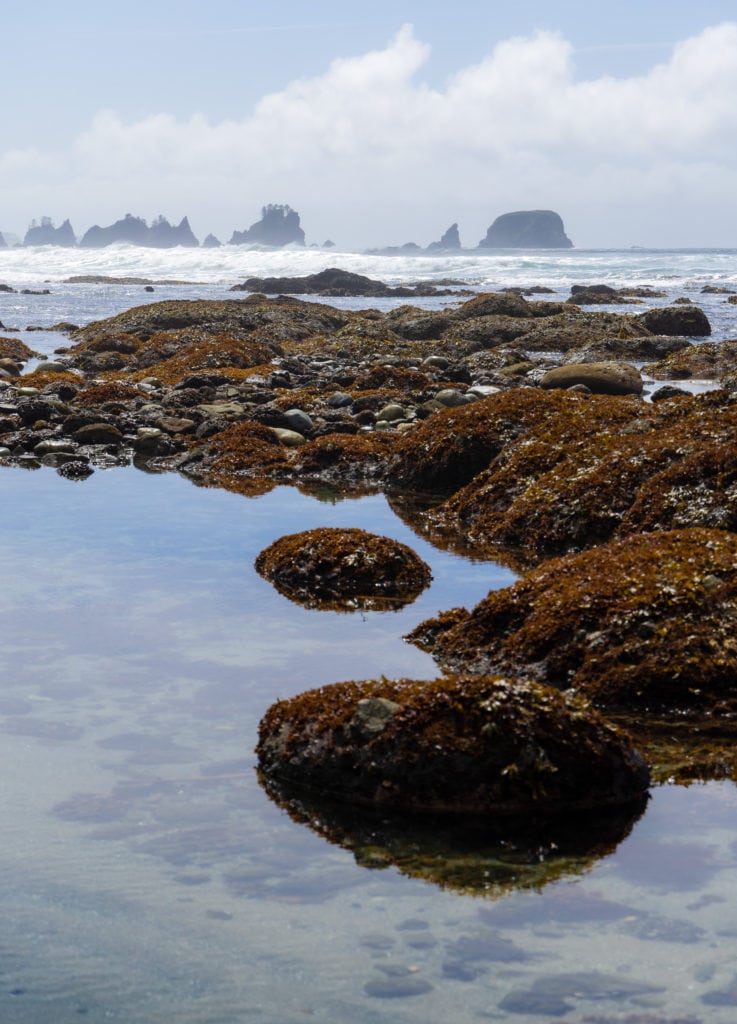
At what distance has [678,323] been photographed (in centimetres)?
3894

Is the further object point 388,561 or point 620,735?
point 388,561

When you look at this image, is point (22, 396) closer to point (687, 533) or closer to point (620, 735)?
point (687, 533)

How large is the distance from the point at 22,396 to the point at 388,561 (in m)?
14.7

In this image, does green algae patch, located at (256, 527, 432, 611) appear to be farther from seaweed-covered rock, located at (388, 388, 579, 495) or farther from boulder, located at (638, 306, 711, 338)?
boulder, located at (638, 306, 711, 338)

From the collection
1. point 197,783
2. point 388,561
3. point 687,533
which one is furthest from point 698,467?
point 197,783

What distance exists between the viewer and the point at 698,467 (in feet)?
35.1

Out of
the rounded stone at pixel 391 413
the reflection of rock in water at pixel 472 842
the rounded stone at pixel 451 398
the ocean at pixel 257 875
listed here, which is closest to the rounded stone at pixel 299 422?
the rounded stone at pixel 391 413

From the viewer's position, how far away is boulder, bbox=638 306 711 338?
38906 mm

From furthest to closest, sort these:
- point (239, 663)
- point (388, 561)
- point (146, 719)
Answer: point (388, 561) < point (239, 663) < point (146, 719)

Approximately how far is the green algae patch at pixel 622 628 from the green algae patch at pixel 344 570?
1284 millimetres

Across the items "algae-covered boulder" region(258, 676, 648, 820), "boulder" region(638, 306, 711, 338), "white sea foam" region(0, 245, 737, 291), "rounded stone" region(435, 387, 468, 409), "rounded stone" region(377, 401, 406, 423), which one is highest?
"white sea foam" region(0, 245, 737, 291)

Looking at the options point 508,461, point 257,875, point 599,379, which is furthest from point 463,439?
point 257,875

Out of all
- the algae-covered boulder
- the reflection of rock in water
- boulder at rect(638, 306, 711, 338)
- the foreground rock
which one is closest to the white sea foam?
boulder at rect(638, 306, 711, 338)

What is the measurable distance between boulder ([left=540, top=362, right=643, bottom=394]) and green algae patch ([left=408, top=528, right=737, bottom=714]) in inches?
531
